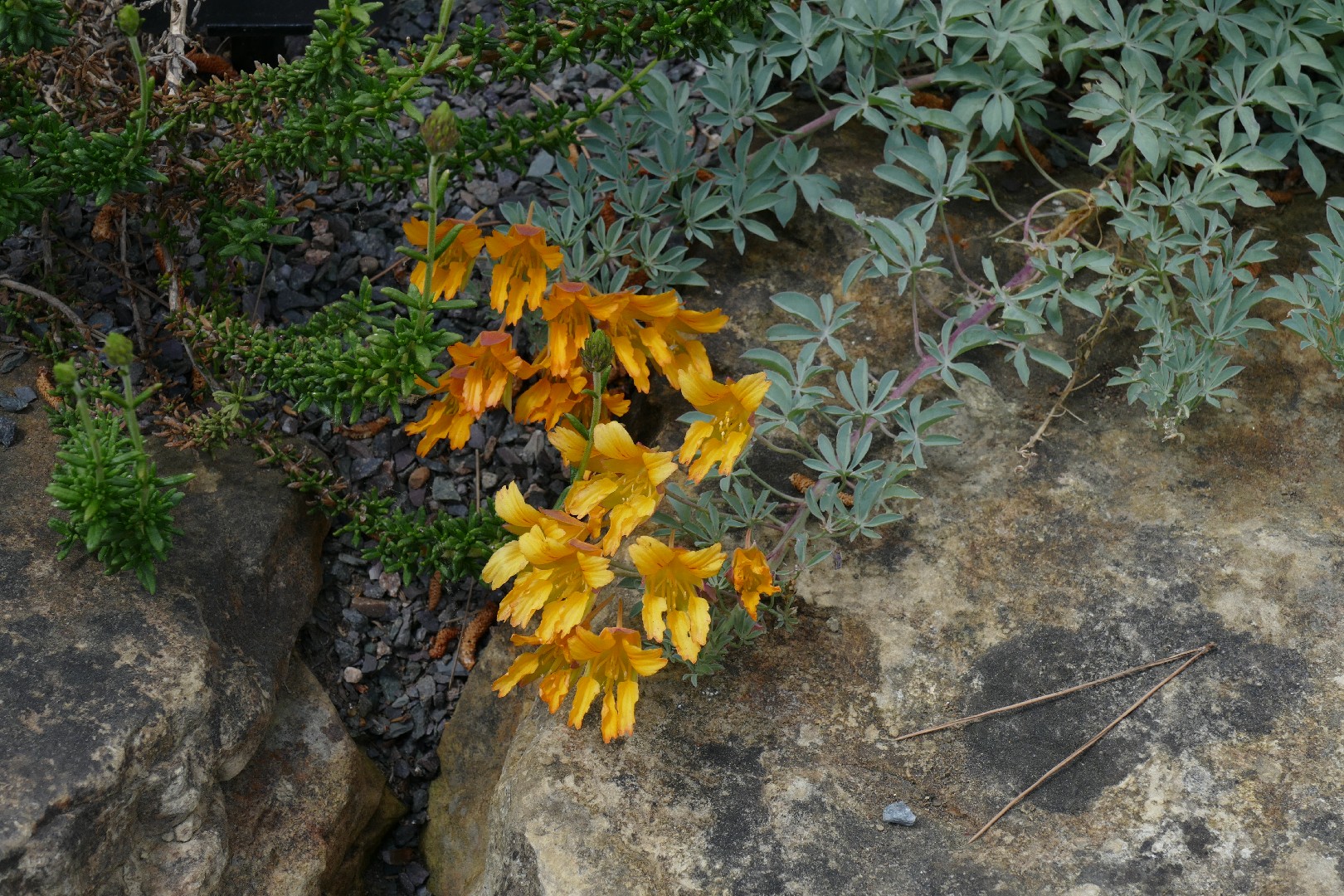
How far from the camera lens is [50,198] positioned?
8.58 feet

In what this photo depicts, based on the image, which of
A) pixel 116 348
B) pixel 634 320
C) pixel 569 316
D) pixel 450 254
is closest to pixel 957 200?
pixel 634 320

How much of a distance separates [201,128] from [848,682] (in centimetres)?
204

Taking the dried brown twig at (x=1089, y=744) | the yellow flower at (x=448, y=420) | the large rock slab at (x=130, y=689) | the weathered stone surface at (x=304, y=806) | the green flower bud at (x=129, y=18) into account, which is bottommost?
the weathered stone surface at (x=304, y=806)

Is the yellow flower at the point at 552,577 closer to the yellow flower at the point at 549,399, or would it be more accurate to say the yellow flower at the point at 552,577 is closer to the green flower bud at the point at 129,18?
the yellow flower at the point at 549,399

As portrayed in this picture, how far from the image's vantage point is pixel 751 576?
2.33 m

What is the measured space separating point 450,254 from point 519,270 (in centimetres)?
17

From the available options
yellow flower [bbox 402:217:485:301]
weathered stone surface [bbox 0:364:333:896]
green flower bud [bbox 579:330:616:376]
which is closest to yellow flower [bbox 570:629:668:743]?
green flower bud [bbox 579:330:616:376]

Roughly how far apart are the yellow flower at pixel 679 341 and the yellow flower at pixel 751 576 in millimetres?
416

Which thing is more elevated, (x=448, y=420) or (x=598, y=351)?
(x=598, y=351)

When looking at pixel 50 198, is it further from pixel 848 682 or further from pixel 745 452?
pixel 848 682

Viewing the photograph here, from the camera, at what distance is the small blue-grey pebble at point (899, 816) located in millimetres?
2256

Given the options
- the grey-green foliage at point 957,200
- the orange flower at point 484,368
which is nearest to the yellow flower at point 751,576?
the grey-green foliage at point 957,200

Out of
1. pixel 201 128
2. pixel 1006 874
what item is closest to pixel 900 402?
pixel 1006 874

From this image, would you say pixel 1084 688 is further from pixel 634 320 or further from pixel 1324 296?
pixel 634 320
